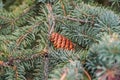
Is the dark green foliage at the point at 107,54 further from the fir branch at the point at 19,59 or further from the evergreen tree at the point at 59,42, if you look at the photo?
the fir branch at the point at 19,59

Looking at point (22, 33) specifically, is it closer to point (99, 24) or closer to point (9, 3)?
point (99, 24)

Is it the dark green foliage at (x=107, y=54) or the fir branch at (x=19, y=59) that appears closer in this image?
the dark green foliage at (x=107, y=54)

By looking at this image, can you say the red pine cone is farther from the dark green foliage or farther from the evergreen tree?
the dark green foliage

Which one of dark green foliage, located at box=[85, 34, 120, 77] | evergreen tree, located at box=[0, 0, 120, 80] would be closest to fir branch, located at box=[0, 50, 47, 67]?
evergreen tree, located at box=[0, 0, 120, 80]

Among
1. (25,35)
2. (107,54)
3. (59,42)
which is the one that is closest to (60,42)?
(59,42)

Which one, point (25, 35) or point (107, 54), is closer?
point (107, 54)

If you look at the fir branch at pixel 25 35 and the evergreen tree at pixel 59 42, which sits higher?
the fir branch at pixel 25 35

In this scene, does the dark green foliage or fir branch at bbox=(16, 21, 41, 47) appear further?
fir branch at bbox=(16, 21, 41, 47)

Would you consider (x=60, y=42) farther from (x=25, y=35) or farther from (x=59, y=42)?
(x=25, y=35)

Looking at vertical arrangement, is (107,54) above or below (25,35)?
below

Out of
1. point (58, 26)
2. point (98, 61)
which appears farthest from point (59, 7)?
point (98, 61)

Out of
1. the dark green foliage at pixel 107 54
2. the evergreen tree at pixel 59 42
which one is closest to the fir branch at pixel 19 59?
the evergreen tree at pixel 59 42
